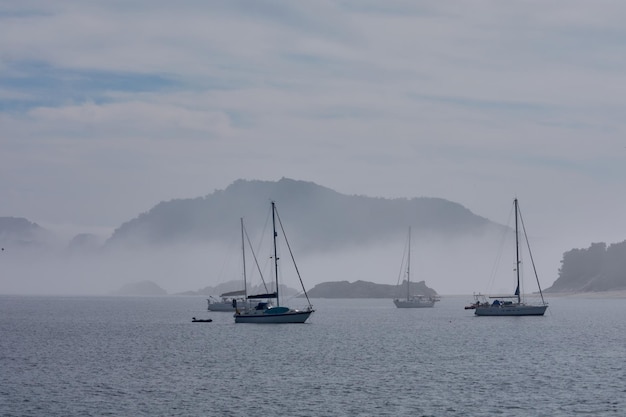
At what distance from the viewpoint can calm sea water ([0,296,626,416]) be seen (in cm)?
5947

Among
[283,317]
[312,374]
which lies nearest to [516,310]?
[283,317]

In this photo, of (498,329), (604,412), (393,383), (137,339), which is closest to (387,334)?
(498,329)

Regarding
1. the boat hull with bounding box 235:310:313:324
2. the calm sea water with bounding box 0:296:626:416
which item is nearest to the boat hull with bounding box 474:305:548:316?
the calm sea water with bounding box 0:296:626:416

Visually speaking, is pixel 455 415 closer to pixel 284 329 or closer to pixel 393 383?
pixel 393 383

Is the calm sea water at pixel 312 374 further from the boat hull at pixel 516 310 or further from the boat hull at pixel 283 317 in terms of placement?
the boat hull at pixel 516 310

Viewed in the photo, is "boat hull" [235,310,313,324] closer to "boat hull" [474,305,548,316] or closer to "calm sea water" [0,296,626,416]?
"calm sea water" [0,296,626,416]

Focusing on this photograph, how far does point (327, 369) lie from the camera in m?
80.6

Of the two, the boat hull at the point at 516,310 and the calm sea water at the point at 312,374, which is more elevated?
the boat hull at the point at 516,310

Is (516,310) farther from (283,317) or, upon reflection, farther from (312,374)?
(312,374)

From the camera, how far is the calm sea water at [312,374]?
5947cm

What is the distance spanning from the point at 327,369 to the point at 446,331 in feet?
193

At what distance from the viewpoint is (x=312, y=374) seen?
7719 cm

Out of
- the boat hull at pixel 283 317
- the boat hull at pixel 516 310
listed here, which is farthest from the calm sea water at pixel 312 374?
the boat hull at pixel 516 310

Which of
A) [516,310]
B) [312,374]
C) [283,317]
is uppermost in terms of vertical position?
[516,310]
